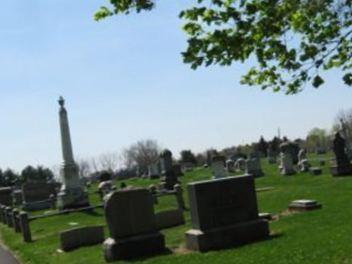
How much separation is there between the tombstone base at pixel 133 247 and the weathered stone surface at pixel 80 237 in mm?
3126

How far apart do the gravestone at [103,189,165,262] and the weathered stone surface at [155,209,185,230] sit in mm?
4291

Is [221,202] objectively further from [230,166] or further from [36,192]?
[230,166]

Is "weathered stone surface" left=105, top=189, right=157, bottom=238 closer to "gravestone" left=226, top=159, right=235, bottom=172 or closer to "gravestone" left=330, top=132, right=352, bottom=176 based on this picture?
"gravestone" left=330, top=132, right=352, bottom=176

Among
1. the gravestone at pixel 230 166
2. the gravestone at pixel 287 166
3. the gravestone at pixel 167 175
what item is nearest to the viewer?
the gravestone at pixel 287 166

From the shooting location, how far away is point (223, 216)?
44.5ft

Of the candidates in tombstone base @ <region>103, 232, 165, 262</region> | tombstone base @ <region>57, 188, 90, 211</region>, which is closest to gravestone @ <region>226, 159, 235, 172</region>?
tombstone base @ <region>57, 188, 90, 211</region>

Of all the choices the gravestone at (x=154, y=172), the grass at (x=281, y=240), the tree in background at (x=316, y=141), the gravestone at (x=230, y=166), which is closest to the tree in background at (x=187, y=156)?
the tree in background at (x=316, y=141)

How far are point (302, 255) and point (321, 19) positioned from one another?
410 cm

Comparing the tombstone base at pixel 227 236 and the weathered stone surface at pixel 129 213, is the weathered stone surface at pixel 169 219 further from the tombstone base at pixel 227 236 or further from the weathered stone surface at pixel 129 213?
the tombstone base at pixel 227 236

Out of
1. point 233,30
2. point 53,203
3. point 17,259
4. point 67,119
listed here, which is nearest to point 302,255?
point 233,30

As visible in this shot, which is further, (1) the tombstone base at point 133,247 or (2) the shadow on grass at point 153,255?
(1) the tombstone base at point 133,247

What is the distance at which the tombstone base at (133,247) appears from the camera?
13258mm

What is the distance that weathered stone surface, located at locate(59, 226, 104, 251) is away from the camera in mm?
16359

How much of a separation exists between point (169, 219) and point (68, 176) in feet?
50.2
